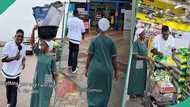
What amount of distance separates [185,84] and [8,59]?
88.9 inches

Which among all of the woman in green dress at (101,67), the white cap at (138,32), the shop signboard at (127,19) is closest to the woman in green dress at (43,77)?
the woman in green dress at (101,67)

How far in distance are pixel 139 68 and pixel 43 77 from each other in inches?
57.2

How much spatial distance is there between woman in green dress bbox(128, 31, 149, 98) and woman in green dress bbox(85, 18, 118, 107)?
0.46m

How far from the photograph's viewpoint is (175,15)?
6785 millimetres

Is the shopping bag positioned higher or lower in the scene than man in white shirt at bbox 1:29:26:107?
lower

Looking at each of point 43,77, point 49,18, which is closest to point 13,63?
point 43,77

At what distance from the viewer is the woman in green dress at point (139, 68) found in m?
6.95

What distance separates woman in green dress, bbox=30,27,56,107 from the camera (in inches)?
254

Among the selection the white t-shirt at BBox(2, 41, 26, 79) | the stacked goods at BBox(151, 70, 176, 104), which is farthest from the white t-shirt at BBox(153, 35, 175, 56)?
the white t-shirt at BBox(2, 41, 26, 79)

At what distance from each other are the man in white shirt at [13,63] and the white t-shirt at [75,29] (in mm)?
696

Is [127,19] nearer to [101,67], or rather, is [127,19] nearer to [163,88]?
[101,67]

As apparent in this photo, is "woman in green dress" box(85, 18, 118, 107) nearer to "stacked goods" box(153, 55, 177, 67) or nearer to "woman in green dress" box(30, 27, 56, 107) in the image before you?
"woman in green dress" box(30, 27, 56, 107)

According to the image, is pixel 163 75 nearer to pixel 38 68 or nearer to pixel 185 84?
pixel 185 84

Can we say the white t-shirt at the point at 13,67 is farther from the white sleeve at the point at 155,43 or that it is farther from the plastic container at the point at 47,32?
the white sleeve at the point at 155,43
